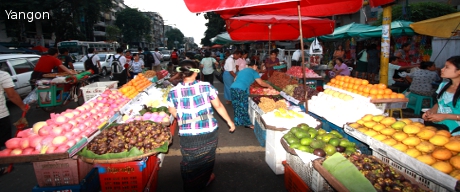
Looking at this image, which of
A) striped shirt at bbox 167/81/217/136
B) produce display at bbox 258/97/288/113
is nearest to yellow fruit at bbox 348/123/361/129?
produce display at bbox 258/97/288/113

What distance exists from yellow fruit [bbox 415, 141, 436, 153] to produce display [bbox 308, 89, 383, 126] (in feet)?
4.19

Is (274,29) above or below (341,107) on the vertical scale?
above

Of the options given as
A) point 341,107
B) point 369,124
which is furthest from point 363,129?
point 341,107

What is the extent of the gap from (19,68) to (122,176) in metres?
8.94

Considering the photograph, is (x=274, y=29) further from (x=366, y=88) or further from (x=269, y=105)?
(x=366, y=88)

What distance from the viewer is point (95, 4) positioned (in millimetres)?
25859

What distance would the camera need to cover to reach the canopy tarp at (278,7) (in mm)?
3004

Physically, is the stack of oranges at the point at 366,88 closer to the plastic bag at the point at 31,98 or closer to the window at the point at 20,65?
the plastic bag at the point at 31,98

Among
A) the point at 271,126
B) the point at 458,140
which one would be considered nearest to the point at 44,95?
the point at 271,126

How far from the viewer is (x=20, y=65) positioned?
29.3 ft

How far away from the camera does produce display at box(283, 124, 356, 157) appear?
2.93m

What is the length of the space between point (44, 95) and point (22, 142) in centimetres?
529

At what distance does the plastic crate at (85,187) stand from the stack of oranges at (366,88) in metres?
4.68

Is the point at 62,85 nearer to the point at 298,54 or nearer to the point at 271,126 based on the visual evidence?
the point at 271,126
